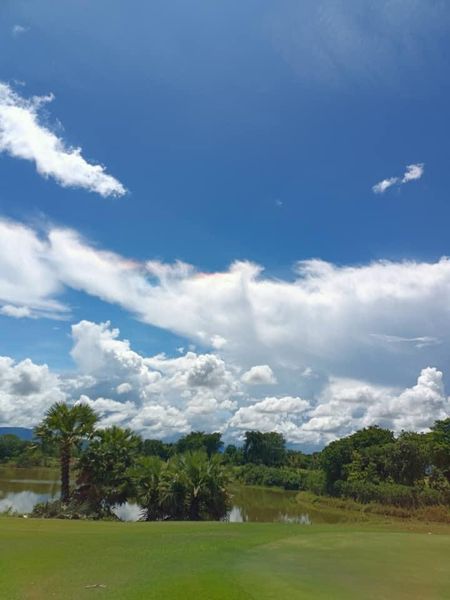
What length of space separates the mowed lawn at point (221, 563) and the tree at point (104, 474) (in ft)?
30.0

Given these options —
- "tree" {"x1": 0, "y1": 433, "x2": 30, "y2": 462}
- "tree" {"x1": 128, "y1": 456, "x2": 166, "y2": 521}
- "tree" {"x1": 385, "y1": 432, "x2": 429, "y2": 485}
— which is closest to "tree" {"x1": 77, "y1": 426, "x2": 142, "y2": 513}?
"tree" {"x1": 128, "y1": 456, "x2": 166, "y2": 521}

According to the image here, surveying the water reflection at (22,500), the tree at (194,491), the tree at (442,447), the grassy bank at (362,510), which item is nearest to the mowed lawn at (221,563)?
the tree at (194,491)

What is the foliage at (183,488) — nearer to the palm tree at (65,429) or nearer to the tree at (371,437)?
the palm tree at (65,429)

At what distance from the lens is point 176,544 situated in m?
13.8

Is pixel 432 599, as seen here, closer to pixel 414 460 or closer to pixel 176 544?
pixel 176 544

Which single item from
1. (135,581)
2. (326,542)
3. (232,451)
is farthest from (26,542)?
(232,451)

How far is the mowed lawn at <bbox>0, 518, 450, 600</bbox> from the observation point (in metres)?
8.64

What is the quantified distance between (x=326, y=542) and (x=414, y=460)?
40630 mm

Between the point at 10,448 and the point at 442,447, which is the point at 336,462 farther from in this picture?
the point at 10,448

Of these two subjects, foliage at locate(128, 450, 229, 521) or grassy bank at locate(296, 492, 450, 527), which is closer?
foliage at locate(128, 450, 229, 521)

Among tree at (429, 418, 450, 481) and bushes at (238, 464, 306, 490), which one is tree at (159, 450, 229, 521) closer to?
tree at (429, 418, 450, 481)

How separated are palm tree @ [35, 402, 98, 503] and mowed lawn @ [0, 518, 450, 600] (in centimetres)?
1083

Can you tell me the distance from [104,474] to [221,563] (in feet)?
57.1

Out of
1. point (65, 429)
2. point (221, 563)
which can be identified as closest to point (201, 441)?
point (65, 429)
